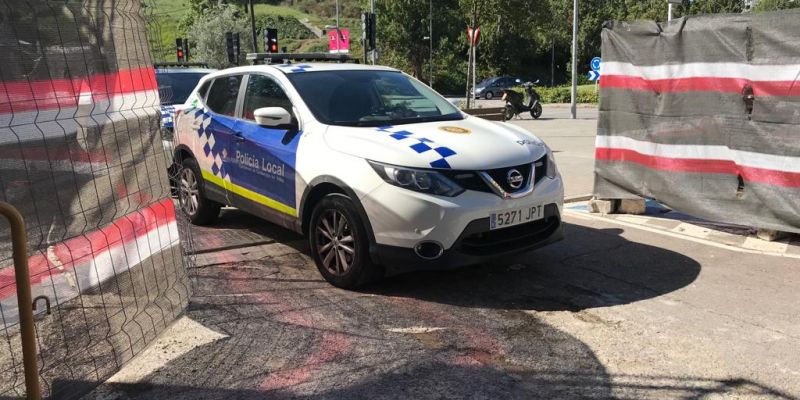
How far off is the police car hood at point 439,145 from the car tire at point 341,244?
418 mm

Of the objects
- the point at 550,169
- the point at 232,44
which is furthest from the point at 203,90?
the point at 232,44

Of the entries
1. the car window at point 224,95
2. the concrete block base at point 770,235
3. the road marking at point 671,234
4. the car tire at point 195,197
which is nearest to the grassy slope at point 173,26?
the car window at point 224,95

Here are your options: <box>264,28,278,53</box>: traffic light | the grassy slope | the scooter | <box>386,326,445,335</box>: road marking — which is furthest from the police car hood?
<box>264,28,278,53</box>: traffic light

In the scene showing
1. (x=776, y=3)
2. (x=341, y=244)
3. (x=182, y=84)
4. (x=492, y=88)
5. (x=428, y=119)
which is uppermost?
(x=776, y=3)

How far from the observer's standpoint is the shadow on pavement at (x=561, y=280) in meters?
4.62

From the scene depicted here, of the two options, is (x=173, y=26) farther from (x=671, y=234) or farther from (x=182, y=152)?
(x=671, y=234)

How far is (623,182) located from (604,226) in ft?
2.23

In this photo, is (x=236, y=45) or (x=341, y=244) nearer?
(x=341, y=244)

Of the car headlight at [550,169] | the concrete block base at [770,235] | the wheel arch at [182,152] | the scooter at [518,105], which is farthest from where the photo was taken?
the scooter at [518,105]

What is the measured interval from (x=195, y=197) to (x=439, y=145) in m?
3.12

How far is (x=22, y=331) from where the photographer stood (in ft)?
7.81

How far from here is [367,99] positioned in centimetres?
548

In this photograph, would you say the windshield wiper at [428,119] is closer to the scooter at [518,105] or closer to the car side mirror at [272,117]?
the car side mirror at [272,117]

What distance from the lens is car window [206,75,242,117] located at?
606cm
